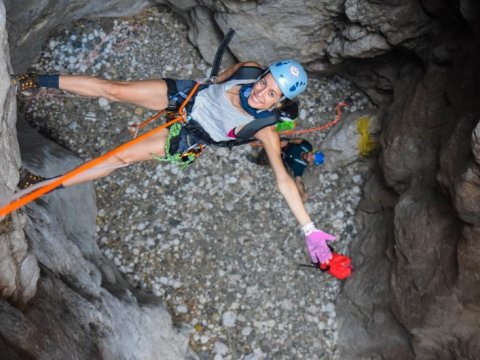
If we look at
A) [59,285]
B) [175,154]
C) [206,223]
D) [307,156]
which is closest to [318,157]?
[307,156]

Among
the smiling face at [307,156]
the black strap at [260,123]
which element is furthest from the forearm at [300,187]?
the black strap at [260,123]

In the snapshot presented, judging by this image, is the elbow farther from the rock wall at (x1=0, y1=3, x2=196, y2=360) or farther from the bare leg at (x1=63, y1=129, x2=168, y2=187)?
the rock wall at (x1=0, y1=3, x2=196, y2=360)

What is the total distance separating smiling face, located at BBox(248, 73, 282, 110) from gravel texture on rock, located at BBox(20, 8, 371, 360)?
113 inches

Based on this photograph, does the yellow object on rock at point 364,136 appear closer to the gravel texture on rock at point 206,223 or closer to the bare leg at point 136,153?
the gravel texture on rock at point 206,223

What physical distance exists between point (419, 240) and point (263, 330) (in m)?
2.49

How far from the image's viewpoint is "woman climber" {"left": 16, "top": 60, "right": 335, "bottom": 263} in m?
5.48

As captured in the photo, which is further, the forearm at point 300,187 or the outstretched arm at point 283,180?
the forearm at point 300,187

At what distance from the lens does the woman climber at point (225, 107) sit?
548cm

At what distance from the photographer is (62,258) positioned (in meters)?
5.67

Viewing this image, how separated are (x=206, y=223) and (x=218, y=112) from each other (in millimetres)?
2646

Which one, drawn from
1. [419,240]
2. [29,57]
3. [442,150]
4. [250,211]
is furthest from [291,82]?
[29,57]

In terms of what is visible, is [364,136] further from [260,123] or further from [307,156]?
[260,123]

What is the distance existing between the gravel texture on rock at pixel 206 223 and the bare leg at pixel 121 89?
238 centimetres

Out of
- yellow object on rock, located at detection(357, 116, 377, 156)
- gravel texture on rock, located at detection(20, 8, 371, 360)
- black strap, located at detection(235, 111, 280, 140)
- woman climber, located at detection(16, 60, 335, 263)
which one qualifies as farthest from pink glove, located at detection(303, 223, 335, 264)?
yellow object on rock, located at detection(357, 116, 377, 156)
